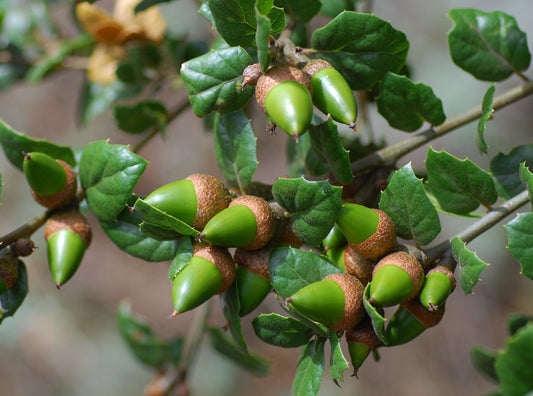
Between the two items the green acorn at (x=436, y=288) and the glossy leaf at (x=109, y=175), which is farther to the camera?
the glossy leaf at (x=109, y=175)

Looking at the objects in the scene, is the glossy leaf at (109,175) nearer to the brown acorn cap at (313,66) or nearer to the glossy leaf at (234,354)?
Answer: the brown acorn cap at (313,66)

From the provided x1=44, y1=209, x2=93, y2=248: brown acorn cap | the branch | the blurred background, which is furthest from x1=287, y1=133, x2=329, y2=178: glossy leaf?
the blurred background

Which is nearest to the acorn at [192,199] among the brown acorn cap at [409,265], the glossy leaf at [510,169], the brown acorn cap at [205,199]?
the brown acorn cap at [205,199]

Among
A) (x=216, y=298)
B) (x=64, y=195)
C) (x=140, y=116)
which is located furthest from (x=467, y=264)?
(x=216, y=298)

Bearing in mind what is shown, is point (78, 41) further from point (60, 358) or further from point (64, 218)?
point (60, 358)

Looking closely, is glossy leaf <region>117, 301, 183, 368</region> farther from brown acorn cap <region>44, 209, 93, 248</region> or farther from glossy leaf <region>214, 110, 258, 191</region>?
glossy leaf <region>214, 110, 258, 191</region>

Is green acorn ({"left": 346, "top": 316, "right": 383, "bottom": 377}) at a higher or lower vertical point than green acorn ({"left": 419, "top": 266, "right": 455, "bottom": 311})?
lower

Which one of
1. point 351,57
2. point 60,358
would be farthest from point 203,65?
point 60,358

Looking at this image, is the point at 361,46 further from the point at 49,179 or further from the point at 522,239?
the point at 49,179
